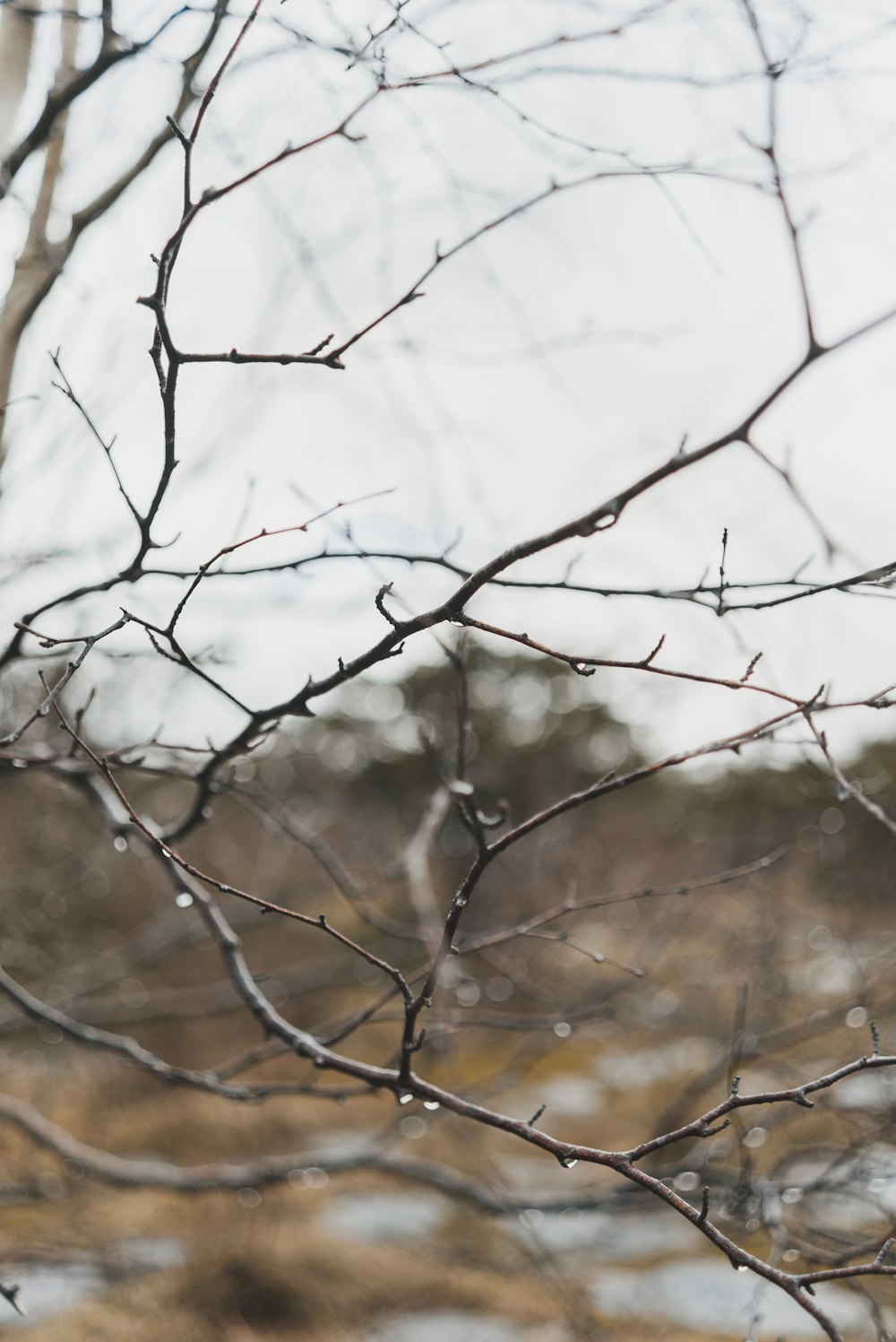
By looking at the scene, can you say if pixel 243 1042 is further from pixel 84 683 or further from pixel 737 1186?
pixel 737 1186

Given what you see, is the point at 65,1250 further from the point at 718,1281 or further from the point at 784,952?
the point at 784,952

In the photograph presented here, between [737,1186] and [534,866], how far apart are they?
288 cm

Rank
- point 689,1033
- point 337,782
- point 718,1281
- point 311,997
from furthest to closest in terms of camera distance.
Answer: point 337,782 → point 311,997 → point 689,1033 → point 718,1281

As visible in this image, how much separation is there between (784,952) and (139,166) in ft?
14.8

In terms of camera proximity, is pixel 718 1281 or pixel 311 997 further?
pixel 311 997

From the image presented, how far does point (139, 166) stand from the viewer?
1.72m

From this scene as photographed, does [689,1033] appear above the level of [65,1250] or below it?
above

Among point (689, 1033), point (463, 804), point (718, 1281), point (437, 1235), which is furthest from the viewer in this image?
point (689, 1033)

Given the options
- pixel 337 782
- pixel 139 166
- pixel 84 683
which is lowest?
pixel 139 166

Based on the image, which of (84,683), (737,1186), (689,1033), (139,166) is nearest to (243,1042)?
(84,683)

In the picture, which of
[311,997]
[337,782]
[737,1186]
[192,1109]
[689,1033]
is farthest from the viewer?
[337,782]

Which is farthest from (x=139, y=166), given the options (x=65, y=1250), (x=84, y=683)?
(x=84, y=683)

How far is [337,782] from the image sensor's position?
11.9 meters

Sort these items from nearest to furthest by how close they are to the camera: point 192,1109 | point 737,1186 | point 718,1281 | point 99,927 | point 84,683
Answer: point 737,1186 < point 718,1281 < point 192,1109 < point 84,683 < point 99,927
